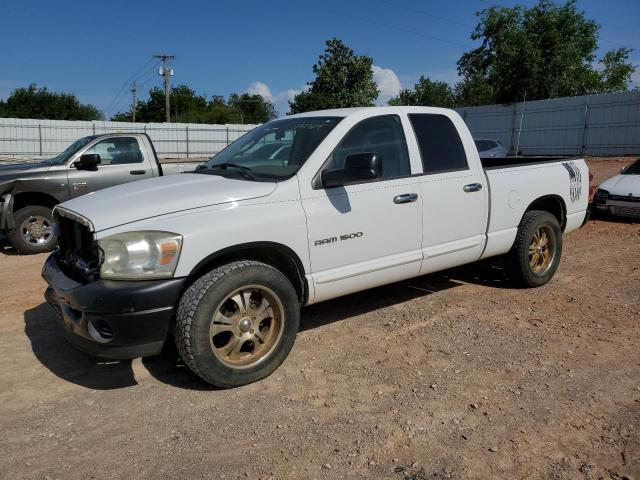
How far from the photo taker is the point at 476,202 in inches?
198

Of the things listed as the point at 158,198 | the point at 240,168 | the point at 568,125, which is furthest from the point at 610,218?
the point at 568,125

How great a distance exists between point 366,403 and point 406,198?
5.69ft

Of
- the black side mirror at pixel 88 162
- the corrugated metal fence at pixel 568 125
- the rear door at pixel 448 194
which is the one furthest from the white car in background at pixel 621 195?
the corrugated metal fence at pixel 568 125

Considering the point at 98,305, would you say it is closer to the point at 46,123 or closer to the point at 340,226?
the point at 340,226

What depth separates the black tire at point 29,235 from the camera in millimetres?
7875

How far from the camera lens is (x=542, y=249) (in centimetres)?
596

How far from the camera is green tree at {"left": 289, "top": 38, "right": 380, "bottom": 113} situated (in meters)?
35.9

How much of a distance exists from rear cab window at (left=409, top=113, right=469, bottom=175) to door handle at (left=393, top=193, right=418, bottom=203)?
0.99ft

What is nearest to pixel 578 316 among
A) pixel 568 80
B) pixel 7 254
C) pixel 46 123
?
pixel 7 254

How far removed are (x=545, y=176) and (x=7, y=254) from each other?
7444mm

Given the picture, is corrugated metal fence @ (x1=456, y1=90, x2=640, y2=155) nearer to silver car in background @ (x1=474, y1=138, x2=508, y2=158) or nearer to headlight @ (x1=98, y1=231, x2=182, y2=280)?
silver car in background @ (x1=474, y1=138, x2=508, y2=158)

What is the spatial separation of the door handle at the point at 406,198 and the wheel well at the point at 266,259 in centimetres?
102

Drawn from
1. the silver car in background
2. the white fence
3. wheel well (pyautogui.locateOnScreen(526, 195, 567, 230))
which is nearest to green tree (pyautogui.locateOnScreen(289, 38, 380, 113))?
the white fence

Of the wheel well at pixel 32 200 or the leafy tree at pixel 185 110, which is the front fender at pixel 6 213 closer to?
the wheel well at pixel 32 200
